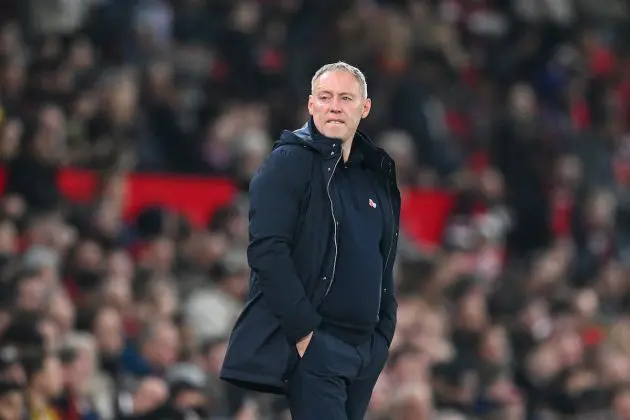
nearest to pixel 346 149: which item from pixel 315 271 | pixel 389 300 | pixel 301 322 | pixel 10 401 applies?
pixel 315 271

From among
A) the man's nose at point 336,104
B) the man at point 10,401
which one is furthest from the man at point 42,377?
the man's nose at point 336,104

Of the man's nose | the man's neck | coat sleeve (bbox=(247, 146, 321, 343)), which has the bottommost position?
coat sleeve (bbox=(247, 146, 321, 343))

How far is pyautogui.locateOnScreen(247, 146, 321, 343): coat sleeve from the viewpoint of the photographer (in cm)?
566

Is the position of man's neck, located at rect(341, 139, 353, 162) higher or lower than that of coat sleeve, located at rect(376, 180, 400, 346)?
higher

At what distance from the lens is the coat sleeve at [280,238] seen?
5660 mm

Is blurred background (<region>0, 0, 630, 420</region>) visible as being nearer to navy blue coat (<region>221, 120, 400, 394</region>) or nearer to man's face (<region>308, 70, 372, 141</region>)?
navy blue coat (<region>221, 120, 400, 394</region>)

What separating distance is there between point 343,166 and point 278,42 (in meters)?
9.14

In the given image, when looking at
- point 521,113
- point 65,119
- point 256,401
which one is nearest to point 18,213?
point 65,119

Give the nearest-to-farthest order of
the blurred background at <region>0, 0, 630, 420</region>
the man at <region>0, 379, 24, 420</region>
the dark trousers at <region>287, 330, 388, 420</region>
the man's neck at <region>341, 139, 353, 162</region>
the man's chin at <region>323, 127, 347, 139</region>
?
the dark trousers at <region>287, 330, 388, 420</region> → the man's chin at <region>323, 127, 347, 139</region> → the man's neck at <region>341, 139, 353, 162</region> → the man at <region>0, 379, 24, 420</region> → the blurred background at <region>0, 0, 630, 420</region>

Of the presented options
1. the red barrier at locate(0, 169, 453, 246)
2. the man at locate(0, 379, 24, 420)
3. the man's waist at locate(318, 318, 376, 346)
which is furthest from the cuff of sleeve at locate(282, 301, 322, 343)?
the red barrier at locate(0, 169, 453, 246)

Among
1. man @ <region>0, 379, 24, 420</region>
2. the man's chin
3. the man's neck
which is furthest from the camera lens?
man @ <region>0, 379, 24, 420</region>

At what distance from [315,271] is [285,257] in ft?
0.62

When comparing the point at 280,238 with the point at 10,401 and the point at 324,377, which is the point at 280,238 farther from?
the point at 10,401

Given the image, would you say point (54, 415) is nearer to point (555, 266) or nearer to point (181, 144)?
point (181, 144)
